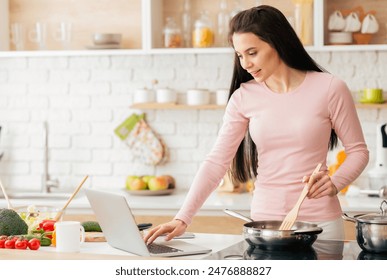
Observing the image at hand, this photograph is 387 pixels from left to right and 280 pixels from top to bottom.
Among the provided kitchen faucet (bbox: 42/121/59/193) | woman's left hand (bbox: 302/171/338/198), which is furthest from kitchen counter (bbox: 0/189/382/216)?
woman's left hand (bbox: 302/171/338/198)

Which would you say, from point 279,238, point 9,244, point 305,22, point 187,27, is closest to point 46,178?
point 187,27

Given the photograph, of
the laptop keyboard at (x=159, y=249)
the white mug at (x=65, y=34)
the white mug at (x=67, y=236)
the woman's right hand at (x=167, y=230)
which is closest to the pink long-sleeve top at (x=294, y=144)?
the woman's right hand at (x=167, y=230)

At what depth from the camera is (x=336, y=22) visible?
4.71 metres

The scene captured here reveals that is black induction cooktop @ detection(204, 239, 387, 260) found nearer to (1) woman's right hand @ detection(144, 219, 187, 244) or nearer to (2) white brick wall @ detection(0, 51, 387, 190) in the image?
(1) woman's right hand @ detection(144, 219, 187, 244)

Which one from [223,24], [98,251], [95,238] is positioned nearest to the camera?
[98,251]

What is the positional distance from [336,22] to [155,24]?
1.14 meters

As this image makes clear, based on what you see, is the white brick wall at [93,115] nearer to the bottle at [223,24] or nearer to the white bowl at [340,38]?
the bottle at [223,24]

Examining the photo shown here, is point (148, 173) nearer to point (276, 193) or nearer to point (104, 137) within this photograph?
point (104, 137)

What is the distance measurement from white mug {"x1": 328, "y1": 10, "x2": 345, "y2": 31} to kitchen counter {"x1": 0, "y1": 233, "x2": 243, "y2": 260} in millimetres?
2164

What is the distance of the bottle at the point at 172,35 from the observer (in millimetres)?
4844

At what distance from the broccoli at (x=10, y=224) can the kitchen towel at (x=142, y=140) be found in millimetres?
2220

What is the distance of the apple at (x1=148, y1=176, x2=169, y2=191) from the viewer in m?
4.80

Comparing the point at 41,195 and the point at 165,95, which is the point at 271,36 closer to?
the point at 165,95

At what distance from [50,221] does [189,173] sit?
7.12 ft
